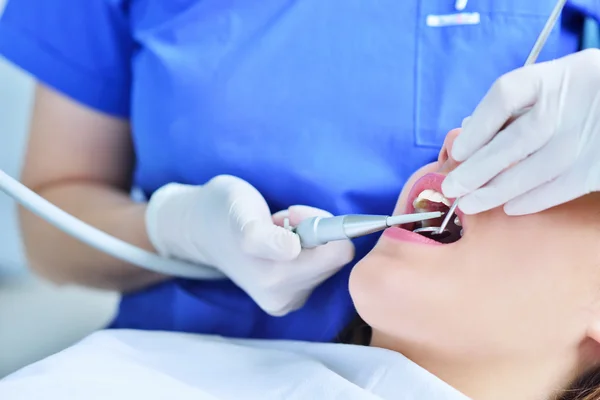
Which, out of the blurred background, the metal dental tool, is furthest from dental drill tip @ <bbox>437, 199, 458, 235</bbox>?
the blurred background

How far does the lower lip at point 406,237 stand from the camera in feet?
2.58

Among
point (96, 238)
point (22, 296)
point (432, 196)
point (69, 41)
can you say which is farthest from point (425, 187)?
point (22, 296)

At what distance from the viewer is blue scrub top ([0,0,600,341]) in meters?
0.91

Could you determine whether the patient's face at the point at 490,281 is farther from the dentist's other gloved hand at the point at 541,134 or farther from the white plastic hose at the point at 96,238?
the white plastic hose at the point at 96,238

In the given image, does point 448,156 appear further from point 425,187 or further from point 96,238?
point 96,238

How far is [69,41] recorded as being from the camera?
110cm

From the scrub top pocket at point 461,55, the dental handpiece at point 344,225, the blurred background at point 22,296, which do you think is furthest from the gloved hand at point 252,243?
the blurred background at point 22,296

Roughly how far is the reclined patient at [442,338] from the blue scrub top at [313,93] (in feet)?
0.38

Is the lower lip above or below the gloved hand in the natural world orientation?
above

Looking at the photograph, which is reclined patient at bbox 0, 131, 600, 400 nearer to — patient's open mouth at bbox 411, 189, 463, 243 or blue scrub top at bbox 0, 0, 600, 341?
patient's open mouth at bbox 411, 189, 463, 243

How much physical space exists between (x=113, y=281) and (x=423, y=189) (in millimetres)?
669

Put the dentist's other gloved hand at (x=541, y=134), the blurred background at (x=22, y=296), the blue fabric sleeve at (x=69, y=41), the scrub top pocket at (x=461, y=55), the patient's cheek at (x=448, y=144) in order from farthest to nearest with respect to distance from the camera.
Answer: the blurred background at (x=22, y=296) < the blue fabric sleeve at (x=69, y=41) < the scrub top pocket at (x=461, y=55) < the patient's cheek at (x=448, y=144) < the dentist's other gloved hand at (x=541, y=134)

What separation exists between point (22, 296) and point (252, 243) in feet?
2.81

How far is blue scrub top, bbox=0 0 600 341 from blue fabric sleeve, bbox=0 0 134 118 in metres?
0.05
